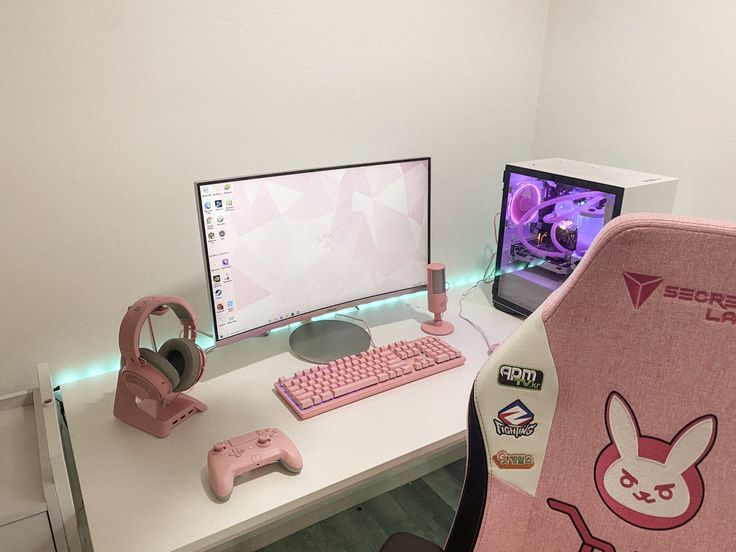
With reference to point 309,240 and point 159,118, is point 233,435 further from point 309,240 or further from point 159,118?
point 159,118

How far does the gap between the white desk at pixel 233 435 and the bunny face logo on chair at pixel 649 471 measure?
381mm

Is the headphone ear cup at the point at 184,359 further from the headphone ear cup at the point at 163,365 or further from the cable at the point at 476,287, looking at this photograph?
the cable at the point at 476,287

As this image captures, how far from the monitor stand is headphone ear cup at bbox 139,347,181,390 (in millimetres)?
341

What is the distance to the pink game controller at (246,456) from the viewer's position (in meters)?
0.93

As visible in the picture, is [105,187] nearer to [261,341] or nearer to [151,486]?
[261,341]

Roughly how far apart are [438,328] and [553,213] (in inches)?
18.0

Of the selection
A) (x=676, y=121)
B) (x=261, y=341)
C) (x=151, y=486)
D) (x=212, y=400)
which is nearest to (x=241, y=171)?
(x=261, y=341)

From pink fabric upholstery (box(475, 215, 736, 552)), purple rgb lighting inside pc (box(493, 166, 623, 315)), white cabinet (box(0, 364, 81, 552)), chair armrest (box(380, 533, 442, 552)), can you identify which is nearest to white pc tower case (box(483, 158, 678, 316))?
purple rgb lighting inside pc (box(493, 166, 623, 315))

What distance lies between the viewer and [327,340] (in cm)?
142

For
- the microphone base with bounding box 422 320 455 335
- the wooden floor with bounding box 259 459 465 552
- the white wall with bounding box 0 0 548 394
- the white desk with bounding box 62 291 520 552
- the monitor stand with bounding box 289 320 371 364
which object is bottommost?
the wooden floor with bounding box 259 459 465 552

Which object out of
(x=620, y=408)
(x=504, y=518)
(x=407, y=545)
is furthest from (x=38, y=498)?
(x=620, y=408)

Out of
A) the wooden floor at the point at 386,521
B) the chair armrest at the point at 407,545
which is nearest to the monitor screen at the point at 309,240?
the chair armrest at the point at 407,545

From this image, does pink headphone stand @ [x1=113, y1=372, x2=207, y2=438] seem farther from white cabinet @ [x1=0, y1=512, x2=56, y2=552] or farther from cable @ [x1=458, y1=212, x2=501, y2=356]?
cable @ [x1=458, y1=212, x2=501, y2=356]

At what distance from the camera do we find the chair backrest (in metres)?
0.65
